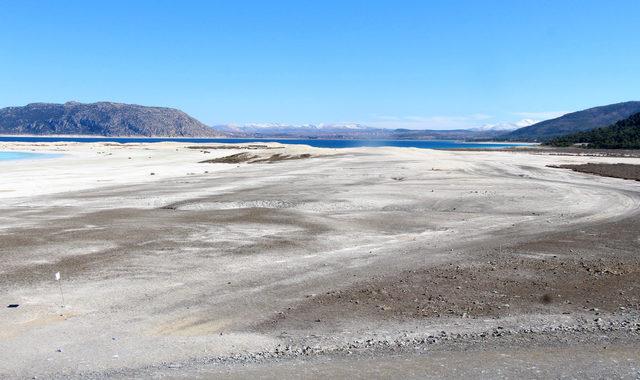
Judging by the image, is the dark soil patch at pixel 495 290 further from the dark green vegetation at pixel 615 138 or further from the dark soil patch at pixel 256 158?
the dark green vegetation at pixel 615 138

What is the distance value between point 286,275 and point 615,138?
97.8 m

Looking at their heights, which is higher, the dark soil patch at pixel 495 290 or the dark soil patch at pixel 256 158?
the dark soil patch at pixel 495 290

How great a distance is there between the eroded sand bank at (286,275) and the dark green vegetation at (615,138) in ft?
241

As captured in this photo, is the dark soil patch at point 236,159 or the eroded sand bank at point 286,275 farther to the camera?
the dark soil patch at point 236,159

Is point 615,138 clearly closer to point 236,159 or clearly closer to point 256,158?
point 256,158

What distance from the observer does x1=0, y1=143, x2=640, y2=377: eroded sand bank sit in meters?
8.12

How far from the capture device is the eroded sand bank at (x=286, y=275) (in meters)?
8.12

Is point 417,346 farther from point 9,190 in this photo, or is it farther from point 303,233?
point 9,190

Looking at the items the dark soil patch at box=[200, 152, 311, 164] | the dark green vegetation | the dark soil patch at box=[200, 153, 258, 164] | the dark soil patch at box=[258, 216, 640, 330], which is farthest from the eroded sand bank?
the dark green vegetation

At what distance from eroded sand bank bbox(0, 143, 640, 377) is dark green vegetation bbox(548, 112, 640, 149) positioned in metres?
73.3

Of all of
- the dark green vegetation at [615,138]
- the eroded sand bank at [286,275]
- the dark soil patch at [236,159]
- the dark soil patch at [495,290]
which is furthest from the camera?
the dark green vegetation at [615,138]

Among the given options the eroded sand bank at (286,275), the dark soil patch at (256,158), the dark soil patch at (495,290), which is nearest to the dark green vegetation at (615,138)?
the dark soil patch at (256,158)

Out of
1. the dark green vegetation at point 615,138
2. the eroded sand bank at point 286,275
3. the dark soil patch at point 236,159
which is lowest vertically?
the dark soil patch at point 236,159

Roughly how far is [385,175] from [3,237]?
2392cm
